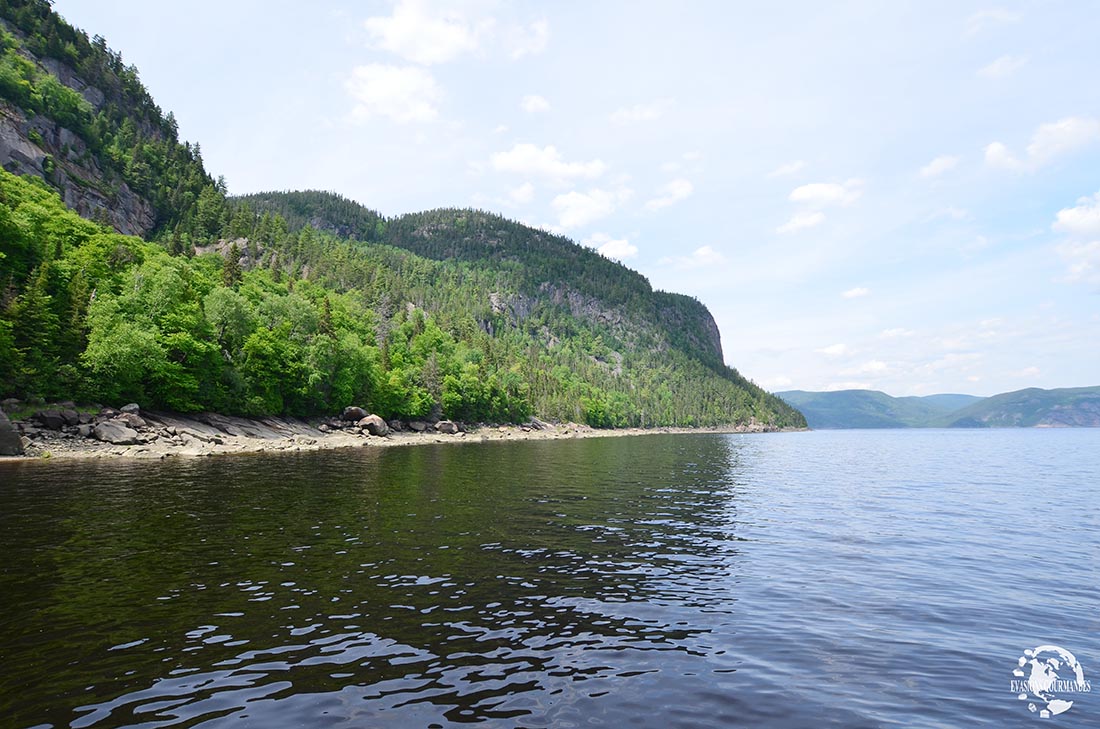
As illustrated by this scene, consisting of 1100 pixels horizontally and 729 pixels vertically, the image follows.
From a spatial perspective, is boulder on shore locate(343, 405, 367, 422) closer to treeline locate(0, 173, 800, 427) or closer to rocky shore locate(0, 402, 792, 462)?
rocky shore locate(0, 402, 792, 462)

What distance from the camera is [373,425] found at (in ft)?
326

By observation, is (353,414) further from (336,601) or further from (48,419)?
(336,601)

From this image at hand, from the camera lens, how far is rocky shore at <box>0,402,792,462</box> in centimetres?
5269

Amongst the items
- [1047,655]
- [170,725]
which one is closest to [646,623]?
[1047,655]

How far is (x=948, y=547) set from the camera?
81.3 feet

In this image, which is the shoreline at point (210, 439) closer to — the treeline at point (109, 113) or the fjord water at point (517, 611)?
the fjord water at point (517, 611)

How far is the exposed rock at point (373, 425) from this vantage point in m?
98.6

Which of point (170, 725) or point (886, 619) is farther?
point (886, 619)

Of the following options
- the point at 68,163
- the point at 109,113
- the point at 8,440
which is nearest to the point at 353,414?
the point at 8,440

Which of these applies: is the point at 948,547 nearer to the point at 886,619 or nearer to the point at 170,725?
the point at 886,619

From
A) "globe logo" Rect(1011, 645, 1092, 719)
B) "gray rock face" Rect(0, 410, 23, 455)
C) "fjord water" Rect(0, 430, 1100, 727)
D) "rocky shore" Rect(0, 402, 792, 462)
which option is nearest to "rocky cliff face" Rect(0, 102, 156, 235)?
"rocky shore" Rect(0, 402, 792, 462)

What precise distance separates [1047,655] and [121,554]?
96.2 feet

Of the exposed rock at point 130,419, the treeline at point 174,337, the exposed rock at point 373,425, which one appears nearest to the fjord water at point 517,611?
the exposed rock at point 130,419

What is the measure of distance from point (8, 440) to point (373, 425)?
5420cm
